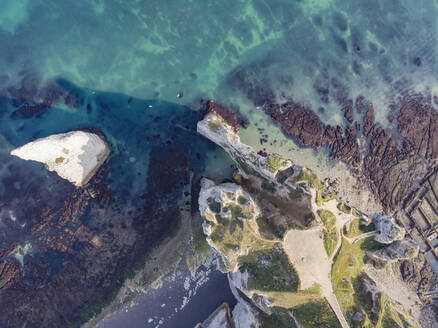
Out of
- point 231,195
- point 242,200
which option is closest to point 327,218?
point 242,200

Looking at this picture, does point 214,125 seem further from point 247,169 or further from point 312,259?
point 312,259

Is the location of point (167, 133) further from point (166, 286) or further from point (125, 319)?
point (125, 319)

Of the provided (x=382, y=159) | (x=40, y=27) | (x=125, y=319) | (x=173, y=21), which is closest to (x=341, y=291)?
(x=382, y=159)

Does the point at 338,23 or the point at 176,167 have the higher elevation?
the point at 338,23

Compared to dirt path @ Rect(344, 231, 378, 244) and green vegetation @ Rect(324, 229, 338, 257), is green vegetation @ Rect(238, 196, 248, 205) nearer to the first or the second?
green vegetation @ Rect(324, 229, 338, 257)

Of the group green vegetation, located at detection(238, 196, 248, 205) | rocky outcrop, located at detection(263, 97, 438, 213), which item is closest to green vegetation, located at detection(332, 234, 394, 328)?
rocky outcrop, located at detection(263, 97, 438, 213)

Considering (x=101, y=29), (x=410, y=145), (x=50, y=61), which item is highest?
(x=410, y=145)
